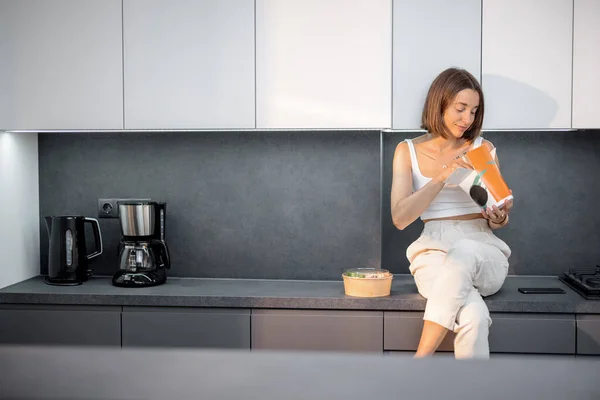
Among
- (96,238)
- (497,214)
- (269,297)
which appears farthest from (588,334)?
(96,238)

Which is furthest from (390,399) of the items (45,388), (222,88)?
(222,88)

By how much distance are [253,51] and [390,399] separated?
2.37 m

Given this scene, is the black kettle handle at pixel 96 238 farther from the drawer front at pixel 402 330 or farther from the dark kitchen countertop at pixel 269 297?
the drawer front at pixel 402 330

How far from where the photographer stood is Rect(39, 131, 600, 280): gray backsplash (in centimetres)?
318

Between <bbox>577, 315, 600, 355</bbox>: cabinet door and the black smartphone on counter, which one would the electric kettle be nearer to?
the black smartphone on counter

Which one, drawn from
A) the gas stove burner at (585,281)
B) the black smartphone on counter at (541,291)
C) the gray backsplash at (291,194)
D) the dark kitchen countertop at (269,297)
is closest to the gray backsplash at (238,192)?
the gray backsplash at (291,194)

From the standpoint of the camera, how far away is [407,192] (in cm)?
278

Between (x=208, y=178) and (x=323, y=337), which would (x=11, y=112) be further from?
(x=323, y=337)

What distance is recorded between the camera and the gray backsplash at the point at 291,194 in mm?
3176

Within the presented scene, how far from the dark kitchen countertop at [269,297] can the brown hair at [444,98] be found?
66 centimetres

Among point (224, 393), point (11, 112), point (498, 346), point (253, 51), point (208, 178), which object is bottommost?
point (498, 346)

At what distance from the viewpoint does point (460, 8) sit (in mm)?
2832

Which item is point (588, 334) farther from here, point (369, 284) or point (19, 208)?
point (19, 208)

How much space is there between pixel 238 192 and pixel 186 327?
716 millimetres
